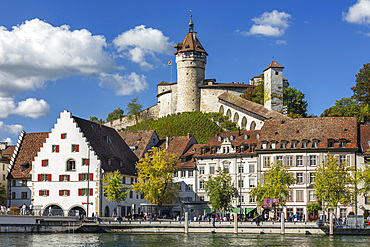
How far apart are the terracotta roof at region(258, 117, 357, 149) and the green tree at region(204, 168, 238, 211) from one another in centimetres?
748

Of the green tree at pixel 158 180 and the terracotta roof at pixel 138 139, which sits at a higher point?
the terracotta roof at pixel 138 139

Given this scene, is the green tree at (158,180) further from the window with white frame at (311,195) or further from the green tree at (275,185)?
the window with white frame at (311,195)

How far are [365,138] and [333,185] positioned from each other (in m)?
12.4

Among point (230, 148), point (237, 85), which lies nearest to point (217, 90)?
point (237, 85)

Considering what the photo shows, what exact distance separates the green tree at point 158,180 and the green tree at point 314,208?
16417 mm

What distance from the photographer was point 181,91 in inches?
5871

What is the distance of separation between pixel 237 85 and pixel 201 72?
9.09m

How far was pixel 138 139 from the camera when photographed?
97.1 meters

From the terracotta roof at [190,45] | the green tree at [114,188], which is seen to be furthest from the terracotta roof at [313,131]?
the terracotta roof at [190,45]

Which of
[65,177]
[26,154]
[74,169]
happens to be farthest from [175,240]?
[26,154]

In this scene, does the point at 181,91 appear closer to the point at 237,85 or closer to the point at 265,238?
the point at 237,85

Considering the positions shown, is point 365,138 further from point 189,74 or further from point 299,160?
point 189,74

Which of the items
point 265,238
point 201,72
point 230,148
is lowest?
point 265,238

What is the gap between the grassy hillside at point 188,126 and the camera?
123 m
